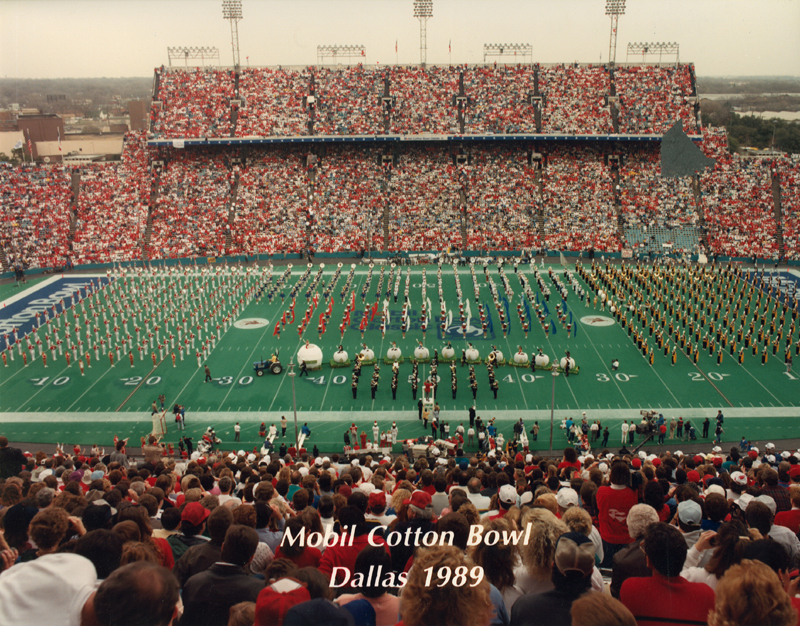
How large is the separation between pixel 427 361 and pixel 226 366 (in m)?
8.00

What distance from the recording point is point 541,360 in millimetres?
24203

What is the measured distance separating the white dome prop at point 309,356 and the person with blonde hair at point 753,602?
2203 cm

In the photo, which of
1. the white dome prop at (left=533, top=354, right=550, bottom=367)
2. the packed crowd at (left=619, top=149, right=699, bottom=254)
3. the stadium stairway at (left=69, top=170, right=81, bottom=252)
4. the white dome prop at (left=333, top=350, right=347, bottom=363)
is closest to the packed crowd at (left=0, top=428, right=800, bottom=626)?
the white dome prop at (left=533, top=354, right=550, bottom=367)

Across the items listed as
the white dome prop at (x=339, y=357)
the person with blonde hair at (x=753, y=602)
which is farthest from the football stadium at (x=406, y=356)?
the white dome prop at (x=339, y=357)

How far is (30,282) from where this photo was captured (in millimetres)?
38875

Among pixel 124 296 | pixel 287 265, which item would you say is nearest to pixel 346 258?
pixel 287 265

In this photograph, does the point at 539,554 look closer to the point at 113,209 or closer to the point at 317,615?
the point at 317,615

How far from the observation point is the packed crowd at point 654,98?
168 feet

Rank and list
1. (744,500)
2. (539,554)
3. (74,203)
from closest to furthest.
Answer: (539,554)
(744,500)
(74,203)

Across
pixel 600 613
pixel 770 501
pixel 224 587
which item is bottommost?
pixel 770 501

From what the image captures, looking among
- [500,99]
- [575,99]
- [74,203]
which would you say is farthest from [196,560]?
[575,99]

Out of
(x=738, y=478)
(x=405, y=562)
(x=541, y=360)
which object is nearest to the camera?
(x=405, y=562)

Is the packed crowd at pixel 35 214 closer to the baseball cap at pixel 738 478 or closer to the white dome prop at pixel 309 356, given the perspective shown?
the white dome prop at pixel 309 356

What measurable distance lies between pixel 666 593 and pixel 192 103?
190ft
